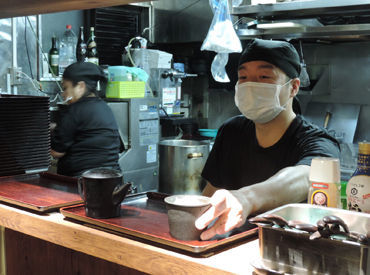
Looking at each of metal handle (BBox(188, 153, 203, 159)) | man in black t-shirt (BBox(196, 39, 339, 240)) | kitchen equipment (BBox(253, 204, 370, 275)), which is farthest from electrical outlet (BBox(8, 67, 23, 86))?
kitchen equipment (BBox(253, 204, 370, 275))

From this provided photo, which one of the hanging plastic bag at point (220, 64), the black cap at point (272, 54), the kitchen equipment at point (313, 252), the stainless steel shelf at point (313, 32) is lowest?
the kitchen equipment at point (313, 252)

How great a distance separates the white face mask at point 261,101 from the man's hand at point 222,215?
1.09m

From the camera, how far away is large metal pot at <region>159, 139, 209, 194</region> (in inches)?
168

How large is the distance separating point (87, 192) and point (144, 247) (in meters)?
0.29

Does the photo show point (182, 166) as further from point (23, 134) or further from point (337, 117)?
point (23, 134)

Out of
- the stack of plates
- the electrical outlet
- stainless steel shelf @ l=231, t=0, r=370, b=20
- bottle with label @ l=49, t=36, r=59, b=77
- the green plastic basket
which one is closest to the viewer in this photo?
the stack of plates

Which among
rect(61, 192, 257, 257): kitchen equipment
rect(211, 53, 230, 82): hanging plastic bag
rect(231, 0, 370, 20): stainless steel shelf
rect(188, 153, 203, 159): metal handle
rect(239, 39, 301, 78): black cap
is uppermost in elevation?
rect(231, 0, 370, 20): stainless steel shelf

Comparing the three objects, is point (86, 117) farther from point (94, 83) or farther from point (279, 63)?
point (279, 63)

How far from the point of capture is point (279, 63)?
7.19 ft

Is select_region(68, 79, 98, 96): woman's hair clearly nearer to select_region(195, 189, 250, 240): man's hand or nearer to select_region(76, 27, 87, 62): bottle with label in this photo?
select_region(76, 27, 87, 62): bottle with label

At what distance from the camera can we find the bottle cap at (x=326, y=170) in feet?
3.82

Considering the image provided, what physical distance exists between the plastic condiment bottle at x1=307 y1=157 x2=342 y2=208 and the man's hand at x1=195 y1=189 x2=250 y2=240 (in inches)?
7.2

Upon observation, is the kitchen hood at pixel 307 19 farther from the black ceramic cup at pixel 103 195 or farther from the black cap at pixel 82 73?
the black ceramic cup at pixel 103 195

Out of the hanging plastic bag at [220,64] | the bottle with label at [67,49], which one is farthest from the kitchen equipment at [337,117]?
the bottle with label at [67,49]
